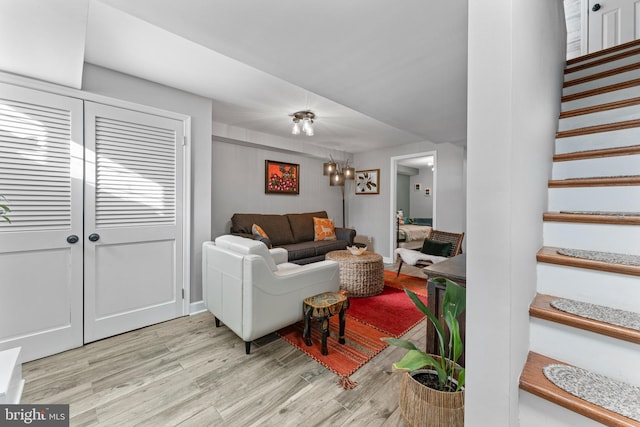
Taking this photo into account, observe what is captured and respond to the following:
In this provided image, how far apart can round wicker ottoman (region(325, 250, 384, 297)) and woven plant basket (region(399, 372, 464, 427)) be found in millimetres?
Answer: 2057

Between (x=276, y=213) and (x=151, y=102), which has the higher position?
(x=151, y=102)

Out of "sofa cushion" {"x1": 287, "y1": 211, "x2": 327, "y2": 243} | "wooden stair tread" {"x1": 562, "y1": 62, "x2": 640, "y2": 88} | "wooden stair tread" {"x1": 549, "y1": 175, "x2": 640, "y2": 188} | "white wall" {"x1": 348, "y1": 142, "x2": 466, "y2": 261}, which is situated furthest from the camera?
"sofa cushion" {"x1": 287, "y1": 211, "x2": 327, "y2": 243}

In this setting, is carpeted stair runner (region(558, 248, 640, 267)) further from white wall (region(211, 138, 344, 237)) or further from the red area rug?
white wall (region(211, 138, 344, 237))

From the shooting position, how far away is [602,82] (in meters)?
1.91

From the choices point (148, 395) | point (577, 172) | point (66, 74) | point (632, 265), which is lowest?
point (148, 395)

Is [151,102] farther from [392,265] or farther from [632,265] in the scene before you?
[392,265]

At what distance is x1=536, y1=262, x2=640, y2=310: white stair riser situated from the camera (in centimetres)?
102

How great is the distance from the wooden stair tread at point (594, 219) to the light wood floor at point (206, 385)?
1.37 metres

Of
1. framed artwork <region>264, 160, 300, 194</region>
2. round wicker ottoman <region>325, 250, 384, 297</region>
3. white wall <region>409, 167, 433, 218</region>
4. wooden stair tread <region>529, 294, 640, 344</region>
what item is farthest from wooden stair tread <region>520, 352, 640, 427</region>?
white wall <region>409, 167, 433, 218</region>

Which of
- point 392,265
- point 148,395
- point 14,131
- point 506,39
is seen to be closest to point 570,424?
point 506,39

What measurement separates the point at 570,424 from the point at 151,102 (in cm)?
343

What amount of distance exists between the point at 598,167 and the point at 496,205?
4.00 ft

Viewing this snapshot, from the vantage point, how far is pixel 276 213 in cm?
495

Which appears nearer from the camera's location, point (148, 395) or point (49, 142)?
point (148, 395)
